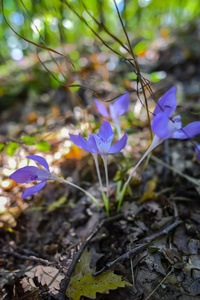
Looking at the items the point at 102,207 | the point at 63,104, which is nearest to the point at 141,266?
the point at 102,207

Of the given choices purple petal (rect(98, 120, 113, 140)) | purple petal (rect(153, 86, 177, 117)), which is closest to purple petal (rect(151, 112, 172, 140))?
purple petal (rect(153, 86, 177, 117))

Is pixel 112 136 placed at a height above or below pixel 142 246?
above

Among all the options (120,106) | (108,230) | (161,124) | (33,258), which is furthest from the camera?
(120,106)

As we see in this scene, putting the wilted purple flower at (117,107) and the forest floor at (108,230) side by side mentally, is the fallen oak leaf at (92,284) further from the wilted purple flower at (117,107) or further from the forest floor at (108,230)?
the wilted purple flower at (117,107)

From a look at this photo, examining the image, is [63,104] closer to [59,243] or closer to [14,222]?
[14,222]

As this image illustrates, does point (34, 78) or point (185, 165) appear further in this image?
point (34, 78)

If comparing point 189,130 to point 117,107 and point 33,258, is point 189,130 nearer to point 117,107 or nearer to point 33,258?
point 117,107

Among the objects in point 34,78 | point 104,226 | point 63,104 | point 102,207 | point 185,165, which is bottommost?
point 104,226

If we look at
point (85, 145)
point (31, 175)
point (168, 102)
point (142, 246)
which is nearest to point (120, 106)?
point (168, 102)
